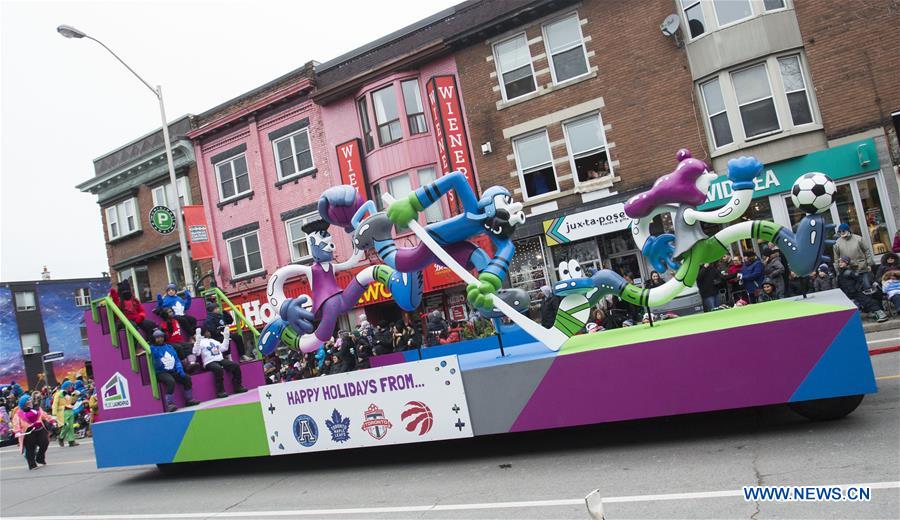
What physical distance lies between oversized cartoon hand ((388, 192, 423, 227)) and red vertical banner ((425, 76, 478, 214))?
12177 mm

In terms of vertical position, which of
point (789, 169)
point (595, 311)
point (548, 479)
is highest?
point (789, 169)

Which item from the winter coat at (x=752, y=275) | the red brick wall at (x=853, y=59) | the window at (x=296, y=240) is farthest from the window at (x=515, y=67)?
the window at (x=296, y=240)

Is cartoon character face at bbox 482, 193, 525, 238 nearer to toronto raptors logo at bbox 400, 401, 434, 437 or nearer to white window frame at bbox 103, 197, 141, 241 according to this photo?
toronto raptors logo at bbox 400, 401, 434, 437

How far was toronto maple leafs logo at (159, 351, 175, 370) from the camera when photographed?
363 inches

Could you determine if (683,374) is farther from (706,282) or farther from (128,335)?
(128,335)

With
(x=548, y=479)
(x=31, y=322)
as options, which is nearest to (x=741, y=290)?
(x=548, y=479)

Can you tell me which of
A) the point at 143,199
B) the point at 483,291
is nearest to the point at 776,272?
the point at 483,291

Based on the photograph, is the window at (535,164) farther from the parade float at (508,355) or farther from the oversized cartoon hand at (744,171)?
the oversized cartoon hand at (744,171)

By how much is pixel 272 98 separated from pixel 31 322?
33.6 metres

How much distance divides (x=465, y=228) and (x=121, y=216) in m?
26.0

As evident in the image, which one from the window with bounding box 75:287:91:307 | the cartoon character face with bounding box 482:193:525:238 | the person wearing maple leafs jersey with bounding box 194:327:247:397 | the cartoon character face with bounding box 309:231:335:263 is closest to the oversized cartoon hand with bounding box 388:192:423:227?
the cartoon character face with bounding box 482:193:525:238

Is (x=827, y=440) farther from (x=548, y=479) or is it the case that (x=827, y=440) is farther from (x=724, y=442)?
(x=548, y=479)

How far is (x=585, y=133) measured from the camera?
18.5 metres

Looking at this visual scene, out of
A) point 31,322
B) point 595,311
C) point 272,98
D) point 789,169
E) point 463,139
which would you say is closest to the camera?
point 595,311
